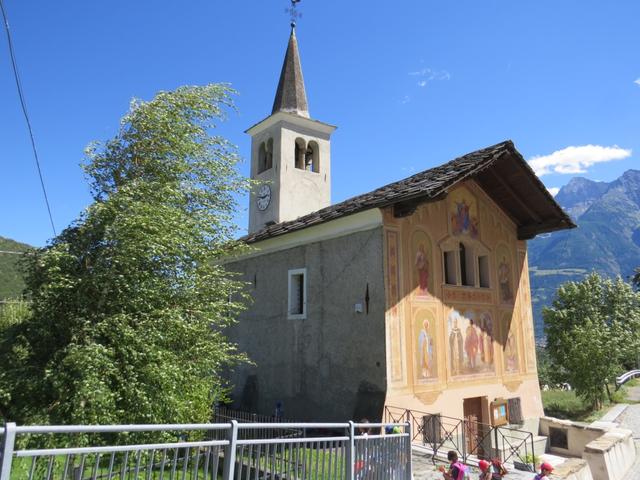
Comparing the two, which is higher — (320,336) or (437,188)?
(437,188)

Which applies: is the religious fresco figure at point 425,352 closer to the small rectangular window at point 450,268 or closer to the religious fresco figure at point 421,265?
the religious fresco figure at point 421,265

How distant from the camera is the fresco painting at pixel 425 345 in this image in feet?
38.2

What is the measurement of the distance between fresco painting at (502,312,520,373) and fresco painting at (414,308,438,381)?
3605 mm

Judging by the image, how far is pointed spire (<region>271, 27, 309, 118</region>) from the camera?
2208 centimetres

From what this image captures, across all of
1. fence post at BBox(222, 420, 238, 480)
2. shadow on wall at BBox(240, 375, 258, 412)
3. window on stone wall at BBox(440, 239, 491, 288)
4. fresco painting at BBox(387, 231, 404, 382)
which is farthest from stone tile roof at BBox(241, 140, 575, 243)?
fence post at BBox(222, 420, 238, 480)

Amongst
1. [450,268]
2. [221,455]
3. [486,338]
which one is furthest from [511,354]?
[221,455]

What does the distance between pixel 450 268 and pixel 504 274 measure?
107 inches

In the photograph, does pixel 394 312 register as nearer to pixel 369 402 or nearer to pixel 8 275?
pixel 369 402

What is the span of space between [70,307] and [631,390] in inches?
1156

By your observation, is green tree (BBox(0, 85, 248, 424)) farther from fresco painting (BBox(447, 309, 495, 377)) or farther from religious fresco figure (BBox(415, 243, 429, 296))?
fresco painting (BBox(447, 309, 495, 377))

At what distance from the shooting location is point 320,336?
12594 mm

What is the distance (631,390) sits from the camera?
86.4ft

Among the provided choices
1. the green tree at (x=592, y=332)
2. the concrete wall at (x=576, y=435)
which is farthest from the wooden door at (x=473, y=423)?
the green tree at (x=592, y=332)

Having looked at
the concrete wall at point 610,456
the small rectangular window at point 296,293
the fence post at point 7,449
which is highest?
the small rectangular window at point 296,293
